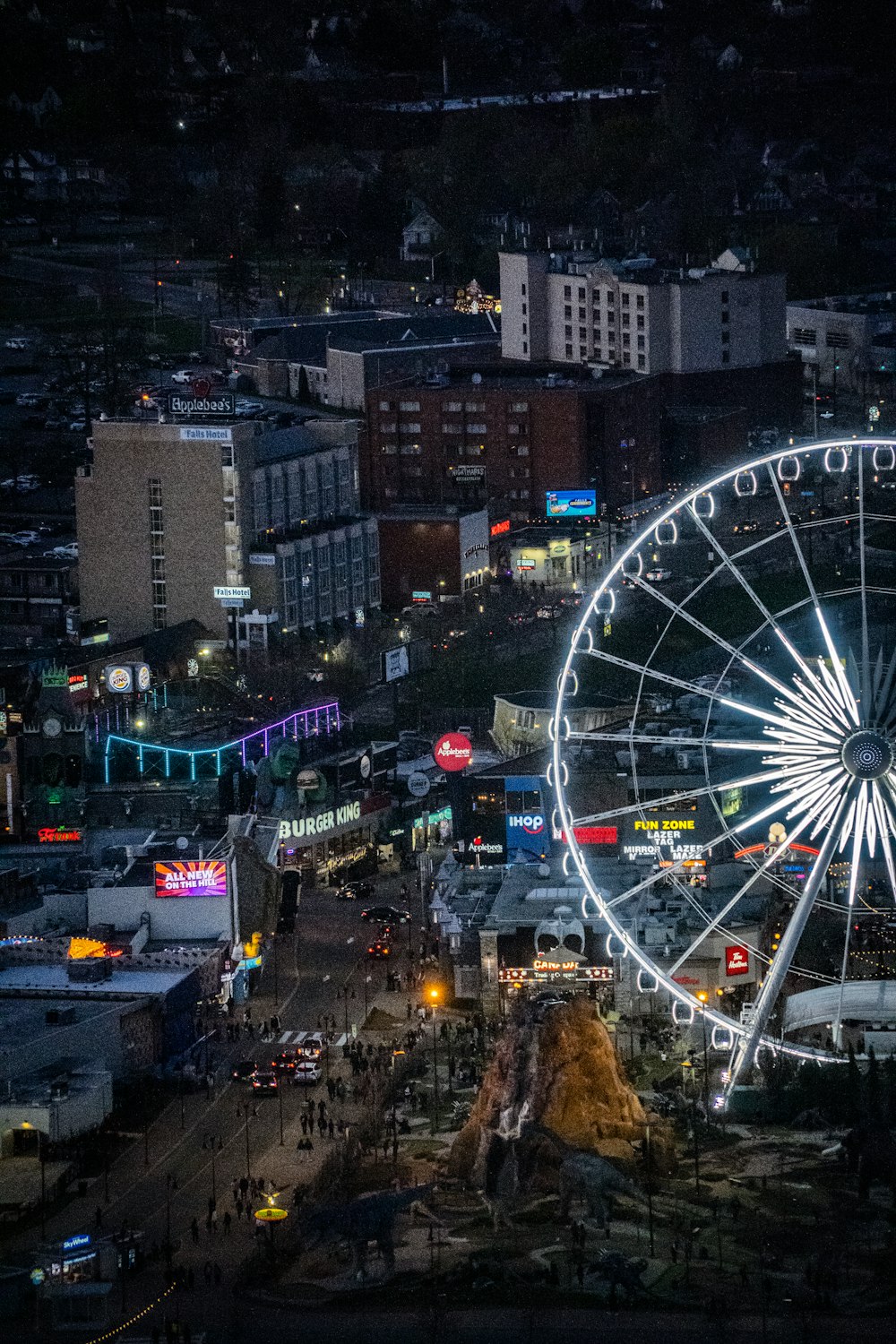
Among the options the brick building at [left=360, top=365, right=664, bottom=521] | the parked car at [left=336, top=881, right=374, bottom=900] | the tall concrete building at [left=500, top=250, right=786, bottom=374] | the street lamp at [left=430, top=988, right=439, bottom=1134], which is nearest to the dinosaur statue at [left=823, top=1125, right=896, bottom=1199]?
the street lamp at [left=430, top=988, right=439, bottom=1134]

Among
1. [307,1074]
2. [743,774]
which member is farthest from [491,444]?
[307,1074]

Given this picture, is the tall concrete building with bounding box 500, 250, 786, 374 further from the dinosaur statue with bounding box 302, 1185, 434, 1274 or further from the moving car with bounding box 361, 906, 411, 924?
the dinosaur statue with bounding box 302, 1185, 434, 1274

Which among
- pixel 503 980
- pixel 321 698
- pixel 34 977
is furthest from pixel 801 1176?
pixel 321 698

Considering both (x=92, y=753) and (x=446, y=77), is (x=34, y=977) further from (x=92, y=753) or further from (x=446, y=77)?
(x=446, y=77)

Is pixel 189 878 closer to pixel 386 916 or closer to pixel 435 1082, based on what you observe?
pixel 386 916

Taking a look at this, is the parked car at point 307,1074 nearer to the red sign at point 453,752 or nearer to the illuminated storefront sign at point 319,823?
the illuminated storefront sign at point 319,823

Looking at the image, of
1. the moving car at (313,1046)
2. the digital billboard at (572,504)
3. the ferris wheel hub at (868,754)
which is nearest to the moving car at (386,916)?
the moving car at (313,1046)
